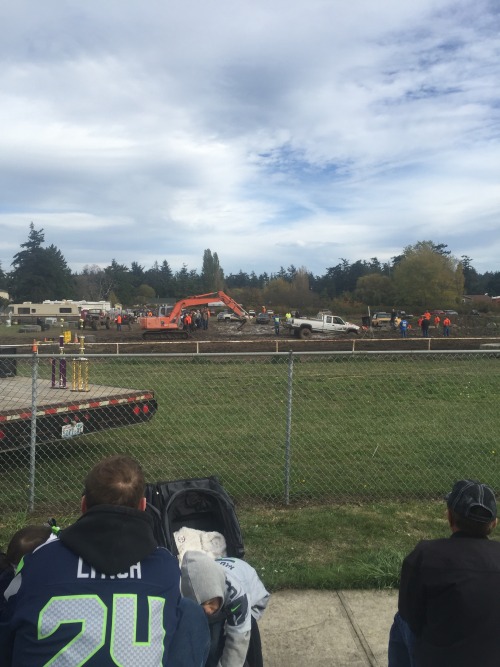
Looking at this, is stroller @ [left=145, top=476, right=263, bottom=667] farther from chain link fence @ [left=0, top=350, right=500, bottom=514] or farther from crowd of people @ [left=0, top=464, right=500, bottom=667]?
chain link fence @ [left=0, top=350, right=500, bottom=514]

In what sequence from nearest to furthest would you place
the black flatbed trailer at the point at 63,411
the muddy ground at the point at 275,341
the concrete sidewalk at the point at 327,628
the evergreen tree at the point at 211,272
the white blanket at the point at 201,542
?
the white blanket at the point at 201,542, the concrete sidewalk at the point at 327,628, the black flatbed trailer at the point at 63,411, the muddy ground at the point at 275,341, the evergreen tree at the point at 211,272

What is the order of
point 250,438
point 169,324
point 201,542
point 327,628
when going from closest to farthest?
point 201,542
point 327,628
point 250,438
point 169,324

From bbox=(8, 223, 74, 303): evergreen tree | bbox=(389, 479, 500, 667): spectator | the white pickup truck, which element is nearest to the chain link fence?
bbox=(389, 479, 500, 667): spectator

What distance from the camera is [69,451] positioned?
8.22 m

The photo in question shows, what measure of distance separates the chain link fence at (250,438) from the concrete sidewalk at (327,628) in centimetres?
183

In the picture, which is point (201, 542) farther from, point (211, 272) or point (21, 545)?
point (211, 272)

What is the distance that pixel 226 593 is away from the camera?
2279mm

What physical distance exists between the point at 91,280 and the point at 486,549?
12999cm

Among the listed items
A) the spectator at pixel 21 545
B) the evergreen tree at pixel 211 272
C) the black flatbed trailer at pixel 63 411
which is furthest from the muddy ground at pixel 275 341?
the evergreen tree at pixel 211 272

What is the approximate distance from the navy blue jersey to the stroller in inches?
46.7

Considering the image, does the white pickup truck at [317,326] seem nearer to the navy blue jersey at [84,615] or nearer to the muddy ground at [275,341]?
the muddy ground at [275,341]

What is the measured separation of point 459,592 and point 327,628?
180 cm

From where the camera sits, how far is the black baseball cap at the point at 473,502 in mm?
2305

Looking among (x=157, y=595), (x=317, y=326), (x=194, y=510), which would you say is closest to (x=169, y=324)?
(x=317, y=326)
